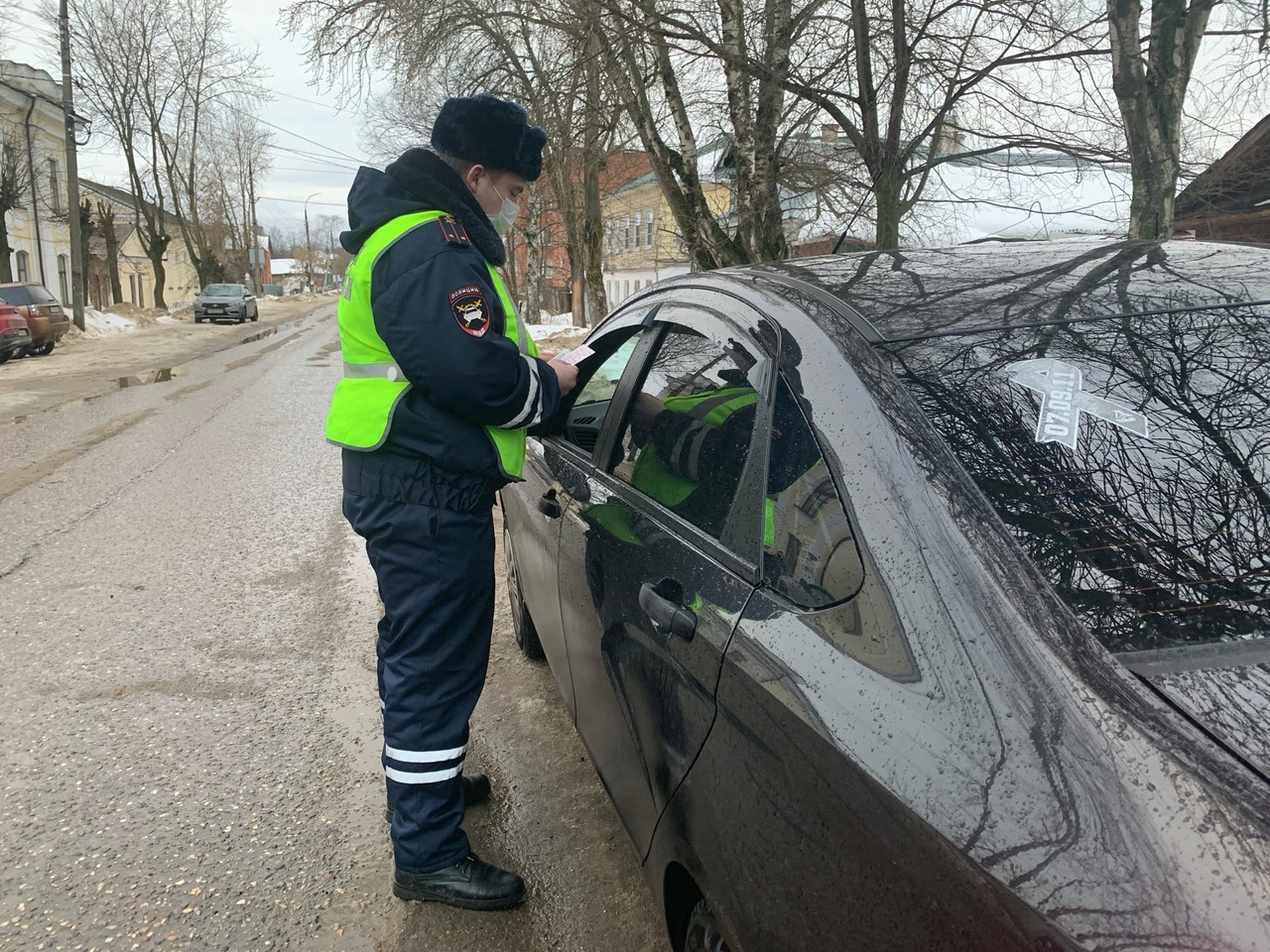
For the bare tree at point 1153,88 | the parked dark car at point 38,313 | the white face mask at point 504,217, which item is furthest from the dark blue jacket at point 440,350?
the parked dark car at point 38,313

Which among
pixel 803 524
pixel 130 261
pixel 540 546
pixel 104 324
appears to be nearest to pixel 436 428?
pixel 540 546

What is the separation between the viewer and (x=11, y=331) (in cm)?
1756

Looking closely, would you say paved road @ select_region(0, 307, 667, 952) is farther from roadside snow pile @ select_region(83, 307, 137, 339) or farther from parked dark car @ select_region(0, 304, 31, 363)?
roadside snow pile @ select_region(83, 307, 137, 339)

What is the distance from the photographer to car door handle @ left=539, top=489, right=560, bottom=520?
2.81 meters

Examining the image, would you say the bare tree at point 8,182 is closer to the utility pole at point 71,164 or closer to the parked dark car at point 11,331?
the utility pole at point 71,164

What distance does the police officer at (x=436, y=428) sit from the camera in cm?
224

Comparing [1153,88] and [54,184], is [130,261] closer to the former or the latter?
[54,184]

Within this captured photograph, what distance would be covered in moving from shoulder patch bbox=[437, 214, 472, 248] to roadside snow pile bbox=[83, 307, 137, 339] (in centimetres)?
2800

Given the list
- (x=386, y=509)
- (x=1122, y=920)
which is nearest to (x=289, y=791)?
(x=386, y=509)

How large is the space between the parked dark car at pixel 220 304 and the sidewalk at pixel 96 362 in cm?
320

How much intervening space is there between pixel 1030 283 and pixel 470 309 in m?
1.27

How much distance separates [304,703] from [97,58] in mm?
39065

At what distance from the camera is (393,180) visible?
2406 millimetres

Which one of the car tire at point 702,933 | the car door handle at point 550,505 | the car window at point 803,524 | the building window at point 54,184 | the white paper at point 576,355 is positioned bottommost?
the car tire at point 702,933
